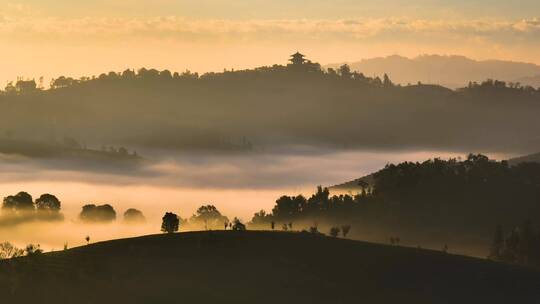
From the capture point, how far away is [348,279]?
18625cm

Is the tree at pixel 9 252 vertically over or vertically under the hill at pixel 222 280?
over

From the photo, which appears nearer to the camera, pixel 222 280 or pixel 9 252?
pixel 222 280

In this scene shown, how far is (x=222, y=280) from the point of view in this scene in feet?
580

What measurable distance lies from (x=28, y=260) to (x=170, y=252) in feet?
105

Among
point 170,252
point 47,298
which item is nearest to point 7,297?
point 47,298

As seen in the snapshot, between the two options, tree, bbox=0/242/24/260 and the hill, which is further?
tree, bbox=0/242/24/260

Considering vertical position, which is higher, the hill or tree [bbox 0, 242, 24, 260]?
tree [bbox 0, 242, 24, 260]

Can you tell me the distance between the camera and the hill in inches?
6476

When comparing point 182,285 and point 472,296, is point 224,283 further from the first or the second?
point 472,296

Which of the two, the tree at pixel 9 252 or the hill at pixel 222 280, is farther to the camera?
the tree at pixel 9 252

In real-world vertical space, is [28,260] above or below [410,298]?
above

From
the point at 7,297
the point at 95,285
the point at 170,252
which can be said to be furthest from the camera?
the point at 170,252

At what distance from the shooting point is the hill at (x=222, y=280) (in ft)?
540

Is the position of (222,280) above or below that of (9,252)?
below
